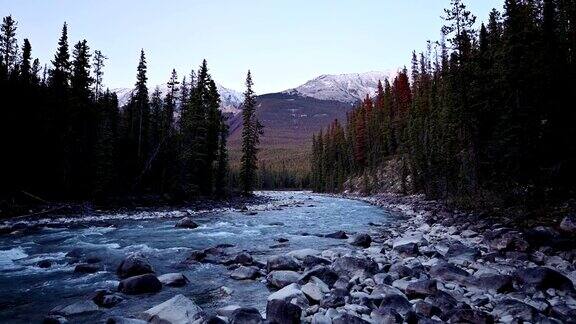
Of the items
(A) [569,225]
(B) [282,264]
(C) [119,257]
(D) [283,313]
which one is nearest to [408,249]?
(B) [282,264]

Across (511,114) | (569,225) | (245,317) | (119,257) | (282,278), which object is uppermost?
(511,114)

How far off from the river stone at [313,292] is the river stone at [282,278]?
1.13 meters

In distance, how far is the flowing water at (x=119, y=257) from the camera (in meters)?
8.43

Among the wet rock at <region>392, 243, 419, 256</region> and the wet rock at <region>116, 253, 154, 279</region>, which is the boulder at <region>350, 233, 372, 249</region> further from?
the wet rock at <region>116, 253, 154, 279</region>

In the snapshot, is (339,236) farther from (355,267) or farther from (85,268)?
(85,268)

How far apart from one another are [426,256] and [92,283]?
10.4 m

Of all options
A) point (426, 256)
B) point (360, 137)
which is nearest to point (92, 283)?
point (426, 256)

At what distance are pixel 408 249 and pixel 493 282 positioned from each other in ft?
14.8

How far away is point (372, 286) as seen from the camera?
872cm

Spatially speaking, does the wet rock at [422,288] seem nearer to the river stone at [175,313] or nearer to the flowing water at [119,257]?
the flowing water at [119,257]

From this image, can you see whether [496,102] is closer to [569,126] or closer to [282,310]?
[569,126]

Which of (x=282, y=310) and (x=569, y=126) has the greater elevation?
(x=569, y=126)

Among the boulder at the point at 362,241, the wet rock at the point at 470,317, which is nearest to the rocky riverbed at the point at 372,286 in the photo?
the wet rock at the point at 470,317

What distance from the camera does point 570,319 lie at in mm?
6371
